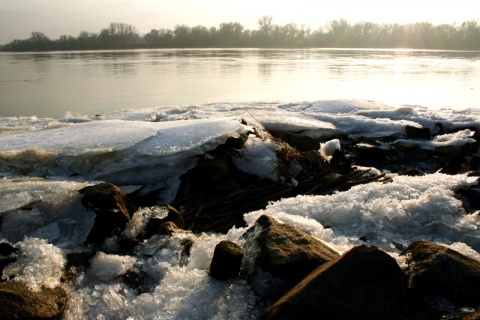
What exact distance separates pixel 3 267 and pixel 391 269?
203 centimetres

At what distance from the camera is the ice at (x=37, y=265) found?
1.92 metres

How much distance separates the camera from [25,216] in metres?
2.53

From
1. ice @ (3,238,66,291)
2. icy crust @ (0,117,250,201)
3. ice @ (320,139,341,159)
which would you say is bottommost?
ice @ (3,238,66,291)

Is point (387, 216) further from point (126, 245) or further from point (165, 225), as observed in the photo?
point (126, 245)

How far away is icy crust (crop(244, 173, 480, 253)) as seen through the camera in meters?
2.42

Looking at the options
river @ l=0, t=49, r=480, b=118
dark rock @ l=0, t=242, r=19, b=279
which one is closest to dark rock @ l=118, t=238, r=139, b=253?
dark rock @ l=0, t=242, r=19, b=279

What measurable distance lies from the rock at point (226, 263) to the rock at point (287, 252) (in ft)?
0.38

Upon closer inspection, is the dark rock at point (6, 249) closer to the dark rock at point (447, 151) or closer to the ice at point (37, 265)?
the ice at point (37, 265)

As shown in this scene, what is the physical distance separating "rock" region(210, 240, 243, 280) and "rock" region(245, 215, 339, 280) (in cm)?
12

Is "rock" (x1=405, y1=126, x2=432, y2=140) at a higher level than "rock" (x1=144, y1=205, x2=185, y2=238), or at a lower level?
higher

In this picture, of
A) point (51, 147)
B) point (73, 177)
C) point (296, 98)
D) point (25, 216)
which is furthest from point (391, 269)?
point (296, 98)

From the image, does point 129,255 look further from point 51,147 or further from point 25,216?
point 51,147

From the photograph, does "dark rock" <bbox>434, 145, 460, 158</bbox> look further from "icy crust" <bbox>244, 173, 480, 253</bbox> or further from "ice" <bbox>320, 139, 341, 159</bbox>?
"icy crust" <bbox>244, 173, 480, 253</bbox>

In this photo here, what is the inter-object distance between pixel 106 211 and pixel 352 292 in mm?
1699
